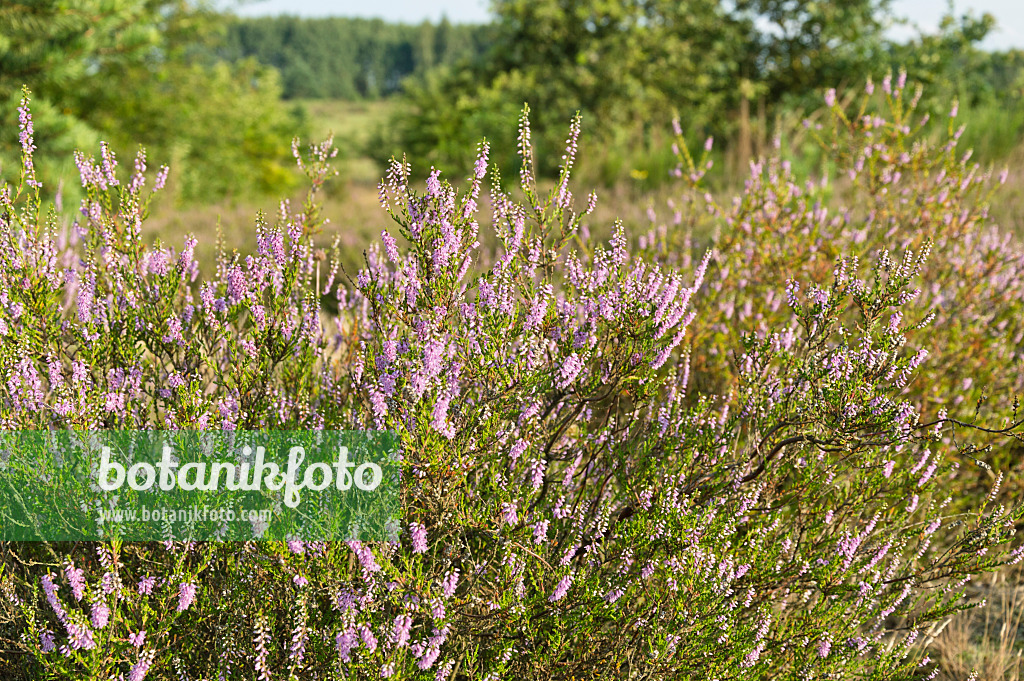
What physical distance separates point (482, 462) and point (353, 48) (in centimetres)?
14087

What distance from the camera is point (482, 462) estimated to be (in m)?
2.18

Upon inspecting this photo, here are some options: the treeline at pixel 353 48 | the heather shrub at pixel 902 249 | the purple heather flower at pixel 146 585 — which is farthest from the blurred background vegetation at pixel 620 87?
the treeline at pixel 353 48

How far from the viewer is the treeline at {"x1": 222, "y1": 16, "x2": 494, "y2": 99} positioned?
117438 millimetres

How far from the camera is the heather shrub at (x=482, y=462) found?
1.92m

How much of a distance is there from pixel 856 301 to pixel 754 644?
1.08 m

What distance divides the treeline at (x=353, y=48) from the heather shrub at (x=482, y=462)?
11615 centimetres

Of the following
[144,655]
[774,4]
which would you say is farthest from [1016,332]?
[774,4]

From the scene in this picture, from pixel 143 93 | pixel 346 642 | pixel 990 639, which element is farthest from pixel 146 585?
pixel 143 93

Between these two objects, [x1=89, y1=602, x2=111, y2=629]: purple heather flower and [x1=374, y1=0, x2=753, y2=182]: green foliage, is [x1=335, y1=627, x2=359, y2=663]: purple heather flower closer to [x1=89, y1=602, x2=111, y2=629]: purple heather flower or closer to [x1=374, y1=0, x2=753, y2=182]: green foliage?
[x1=89, y1=602, x2=111, y2=629]: purple heather flower

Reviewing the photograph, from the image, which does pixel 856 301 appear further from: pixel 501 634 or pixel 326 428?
pixel 326 428

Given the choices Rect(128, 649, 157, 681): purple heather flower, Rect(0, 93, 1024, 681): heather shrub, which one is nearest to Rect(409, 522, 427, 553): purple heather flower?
Rect(0, 93, 1024, 681): heather shrub

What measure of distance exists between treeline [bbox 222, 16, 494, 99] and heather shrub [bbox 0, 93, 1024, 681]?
381ft

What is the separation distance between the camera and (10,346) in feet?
7.07

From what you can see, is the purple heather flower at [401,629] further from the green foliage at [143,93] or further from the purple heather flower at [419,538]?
the green foliage at [143,93]
